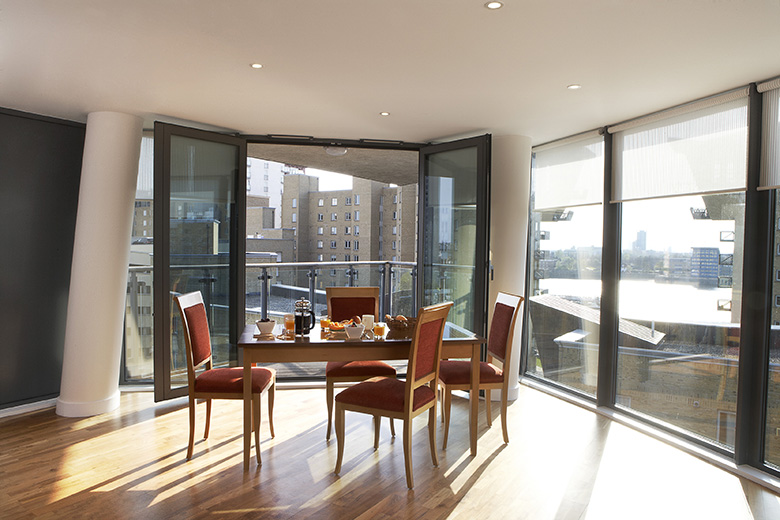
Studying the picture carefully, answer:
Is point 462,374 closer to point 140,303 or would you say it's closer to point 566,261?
point 566,261

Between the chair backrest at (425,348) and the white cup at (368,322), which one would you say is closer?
the chair backrest at (425,348)

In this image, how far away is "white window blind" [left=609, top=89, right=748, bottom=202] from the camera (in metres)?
3.50

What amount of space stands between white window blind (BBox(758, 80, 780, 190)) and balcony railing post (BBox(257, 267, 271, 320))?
4862mm

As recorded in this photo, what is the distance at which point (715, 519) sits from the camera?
108 inches

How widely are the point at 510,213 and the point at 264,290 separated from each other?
306 cm

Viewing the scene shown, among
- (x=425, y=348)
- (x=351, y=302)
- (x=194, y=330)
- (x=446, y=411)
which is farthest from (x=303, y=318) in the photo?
(x=446, y=411)

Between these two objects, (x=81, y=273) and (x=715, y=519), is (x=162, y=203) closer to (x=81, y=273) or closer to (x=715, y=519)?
(x=81, y=273)

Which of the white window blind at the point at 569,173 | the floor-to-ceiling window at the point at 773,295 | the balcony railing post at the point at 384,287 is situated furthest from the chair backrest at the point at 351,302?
the balcony railing post at the point at 384,287

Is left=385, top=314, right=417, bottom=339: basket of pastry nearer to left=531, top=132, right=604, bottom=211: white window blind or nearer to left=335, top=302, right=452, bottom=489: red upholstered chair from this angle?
left=335, top=302, right=452, bottom=489: red upholstered chair

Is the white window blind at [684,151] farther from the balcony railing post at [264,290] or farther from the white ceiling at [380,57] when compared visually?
the balcony railing post at [264,290]

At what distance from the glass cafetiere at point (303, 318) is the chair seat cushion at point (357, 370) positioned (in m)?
0.45

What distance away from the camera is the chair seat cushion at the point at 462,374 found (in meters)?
3.67

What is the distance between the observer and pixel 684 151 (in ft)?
12.6

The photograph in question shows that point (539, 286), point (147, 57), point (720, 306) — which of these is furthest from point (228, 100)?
point (720, 306)
